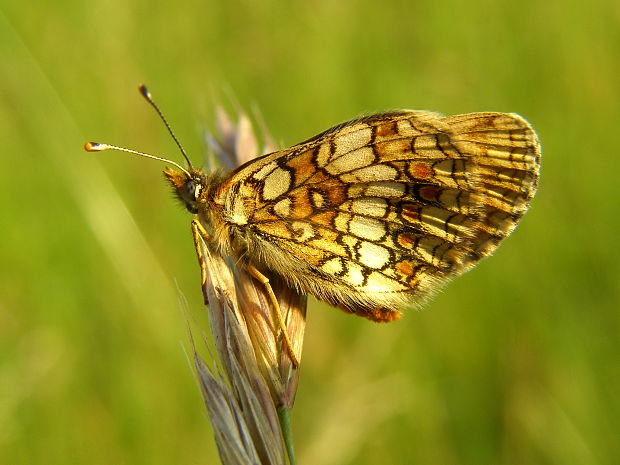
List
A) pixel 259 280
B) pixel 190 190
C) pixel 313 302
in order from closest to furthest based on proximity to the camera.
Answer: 1. pixel 259 280
2. pixel 190 190
3. pixel 313 302

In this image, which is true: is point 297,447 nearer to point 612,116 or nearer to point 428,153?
point 428,153

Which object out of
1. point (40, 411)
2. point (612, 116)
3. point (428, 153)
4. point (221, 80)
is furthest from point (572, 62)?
point (40, 411)

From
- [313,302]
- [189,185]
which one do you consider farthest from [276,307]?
[313,302]

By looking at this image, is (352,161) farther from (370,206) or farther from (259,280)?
(259,280)

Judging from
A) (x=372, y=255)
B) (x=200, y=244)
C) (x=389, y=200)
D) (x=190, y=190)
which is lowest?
(x=372, y=255)

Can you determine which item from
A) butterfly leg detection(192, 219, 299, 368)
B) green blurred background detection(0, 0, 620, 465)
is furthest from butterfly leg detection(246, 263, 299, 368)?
green blurred background detection(0, 0, 620, 465)

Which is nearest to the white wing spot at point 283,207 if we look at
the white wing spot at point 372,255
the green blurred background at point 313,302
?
the white wing spot at point 372,255
